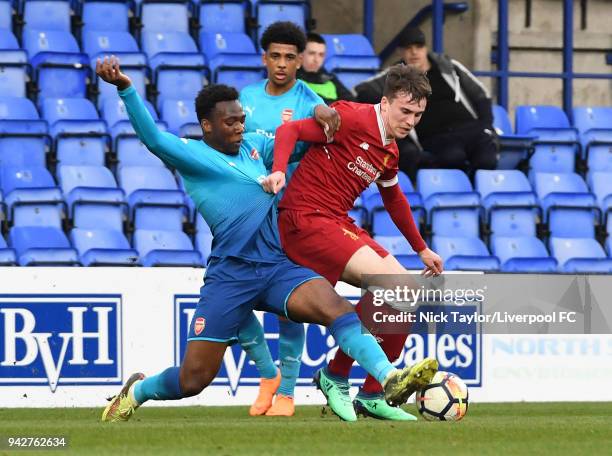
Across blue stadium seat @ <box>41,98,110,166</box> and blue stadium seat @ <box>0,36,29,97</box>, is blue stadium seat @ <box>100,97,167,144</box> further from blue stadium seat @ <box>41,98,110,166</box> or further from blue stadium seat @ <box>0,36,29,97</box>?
blue stadium seat @ <box>0,36,29,97</box>

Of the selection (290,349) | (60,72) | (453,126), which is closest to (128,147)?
(60,72)

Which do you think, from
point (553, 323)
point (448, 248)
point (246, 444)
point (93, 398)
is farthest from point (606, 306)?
point (246, 444)

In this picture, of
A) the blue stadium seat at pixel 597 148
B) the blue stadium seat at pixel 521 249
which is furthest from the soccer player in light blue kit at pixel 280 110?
the blue stadium seat at pixel 597 148

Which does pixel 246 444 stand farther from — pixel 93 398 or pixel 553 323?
pixel 553 323

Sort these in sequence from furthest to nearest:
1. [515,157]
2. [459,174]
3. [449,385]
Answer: [515,157], [459,174], [449,385]


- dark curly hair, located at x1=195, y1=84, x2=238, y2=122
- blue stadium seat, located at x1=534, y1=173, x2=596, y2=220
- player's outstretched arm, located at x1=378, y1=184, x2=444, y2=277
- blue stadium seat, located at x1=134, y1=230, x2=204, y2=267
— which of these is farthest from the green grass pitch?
blue stadium seat, located at x1=534, y1=173, x2=596, y2=220

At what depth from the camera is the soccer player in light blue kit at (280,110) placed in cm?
878

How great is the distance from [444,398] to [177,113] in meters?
6.52

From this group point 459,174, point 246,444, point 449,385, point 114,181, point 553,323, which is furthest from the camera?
point 459,174

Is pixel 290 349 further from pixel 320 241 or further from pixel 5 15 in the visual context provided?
pixel 5 15

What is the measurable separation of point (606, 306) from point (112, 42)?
219 inches

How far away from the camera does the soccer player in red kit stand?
799cm

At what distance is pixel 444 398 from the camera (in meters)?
7.80

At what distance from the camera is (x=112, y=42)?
14398 millimetres
